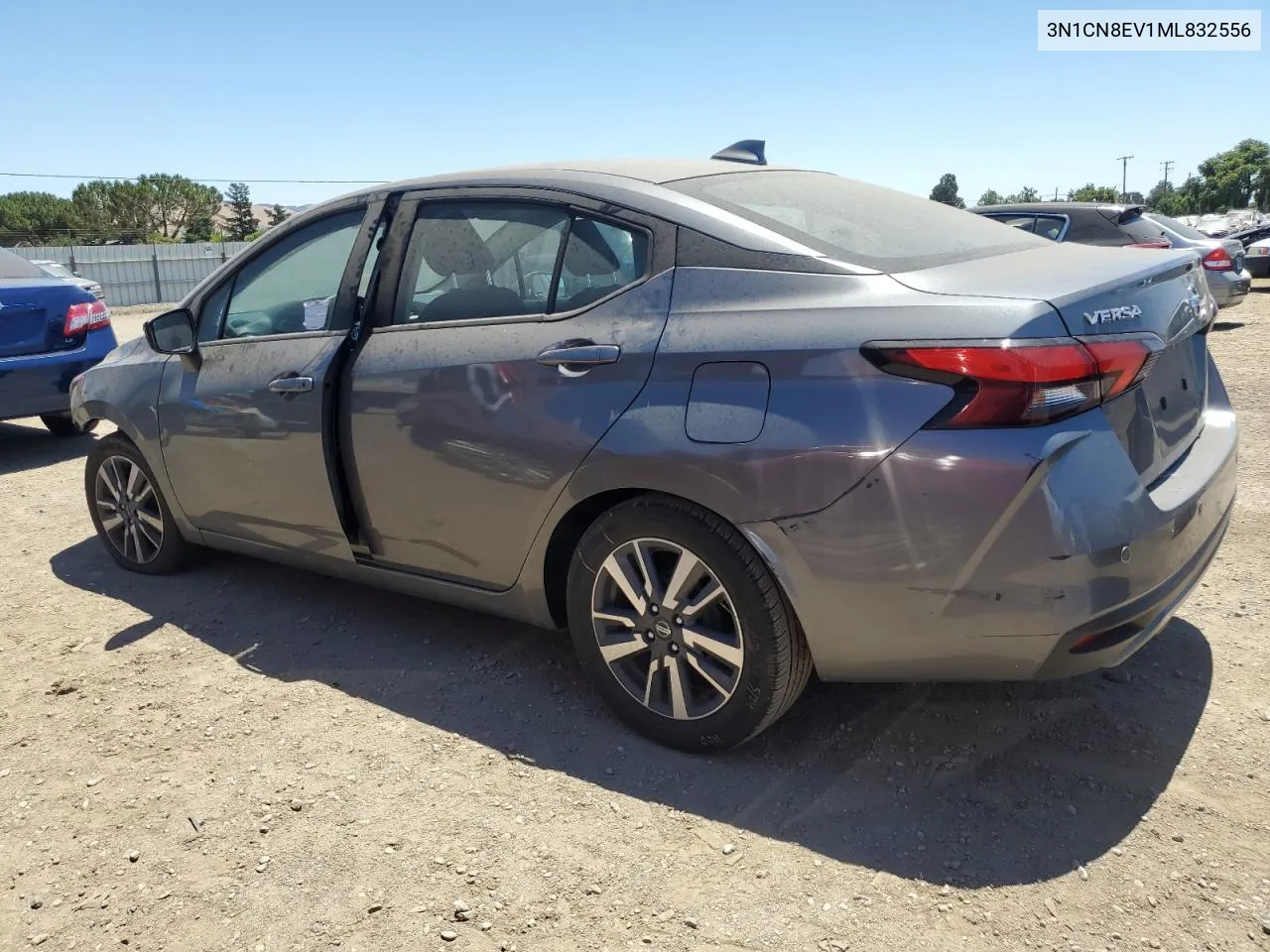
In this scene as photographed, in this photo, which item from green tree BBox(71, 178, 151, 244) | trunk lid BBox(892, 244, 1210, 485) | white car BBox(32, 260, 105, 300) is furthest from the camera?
green tree BBox(71, 178, 151, 244)

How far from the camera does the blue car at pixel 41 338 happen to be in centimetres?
679

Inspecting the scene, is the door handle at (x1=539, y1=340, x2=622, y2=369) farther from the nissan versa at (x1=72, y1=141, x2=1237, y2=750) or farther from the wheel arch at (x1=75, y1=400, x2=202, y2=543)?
the wheel arch at (x1=75, y1=400, x2=202, y2=543)

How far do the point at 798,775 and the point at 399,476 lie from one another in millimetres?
1610

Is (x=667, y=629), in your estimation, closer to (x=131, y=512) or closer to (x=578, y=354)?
(x=578, y=354)

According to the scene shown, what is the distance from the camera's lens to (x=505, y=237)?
10.9ft

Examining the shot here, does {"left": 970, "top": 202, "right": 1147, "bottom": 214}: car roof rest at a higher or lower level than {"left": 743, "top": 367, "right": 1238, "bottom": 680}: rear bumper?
higher

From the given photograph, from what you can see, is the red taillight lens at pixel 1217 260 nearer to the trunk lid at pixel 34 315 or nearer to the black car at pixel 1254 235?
the black car at pixel 1254 235

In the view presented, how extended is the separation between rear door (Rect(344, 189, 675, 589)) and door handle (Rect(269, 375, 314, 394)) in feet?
0.63

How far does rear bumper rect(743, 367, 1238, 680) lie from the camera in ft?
7.55

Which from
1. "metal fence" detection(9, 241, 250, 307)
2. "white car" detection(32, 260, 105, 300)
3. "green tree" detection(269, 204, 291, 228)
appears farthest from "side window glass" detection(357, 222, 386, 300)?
"metal fence" detection(9, 241, 250, 307)

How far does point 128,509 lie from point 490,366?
2.49m

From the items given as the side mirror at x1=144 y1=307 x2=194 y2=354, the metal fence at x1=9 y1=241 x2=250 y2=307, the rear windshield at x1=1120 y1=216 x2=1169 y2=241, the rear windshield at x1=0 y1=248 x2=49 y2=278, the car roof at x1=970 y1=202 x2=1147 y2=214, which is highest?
the metal fence at x1=9 y1=241 x2=250 y2=307

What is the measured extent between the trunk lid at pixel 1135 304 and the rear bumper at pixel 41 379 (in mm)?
6091

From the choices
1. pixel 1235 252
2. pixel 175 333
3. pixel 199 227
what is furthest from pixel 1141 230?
pixel 199 227
